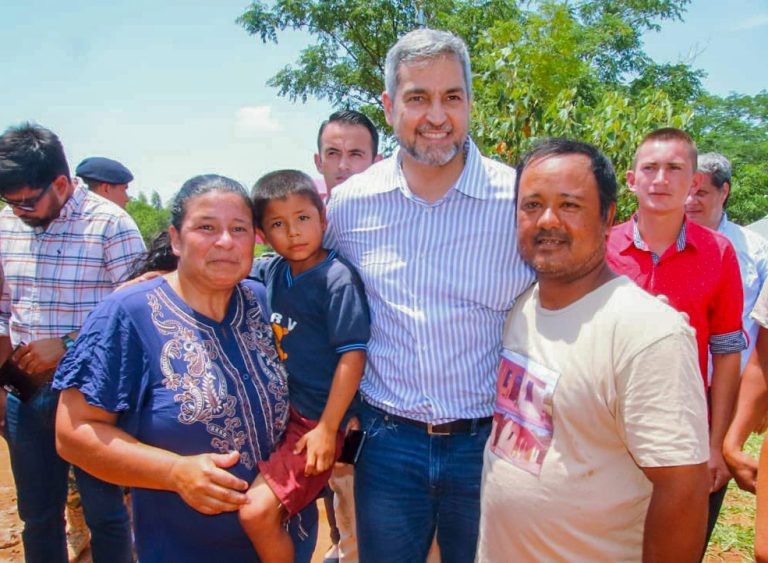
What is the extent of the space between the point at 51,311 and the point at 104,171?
2.97m

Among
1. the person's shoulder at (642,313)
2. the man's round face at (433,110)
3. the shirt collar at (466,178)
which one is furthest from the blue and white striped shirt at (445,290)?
the person's shoulder at (642,313)

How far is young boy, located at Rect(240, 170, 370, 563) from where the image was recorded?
79.7 inches

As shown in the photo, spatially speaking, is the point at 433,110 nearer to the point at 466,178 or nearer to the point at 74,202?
the point at 466,178

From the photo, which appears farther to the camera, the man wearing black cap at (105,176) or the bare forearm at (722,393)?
the man wearing black cap at (105,176)

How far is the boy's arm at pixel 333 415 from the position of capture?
2.12 meters

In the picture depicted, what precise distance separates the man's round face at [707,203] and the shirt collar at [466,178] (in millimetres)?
2511

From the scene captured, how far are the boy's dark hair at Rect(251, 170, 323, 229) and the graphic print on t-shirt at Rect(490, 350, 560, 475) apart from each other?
1066mm

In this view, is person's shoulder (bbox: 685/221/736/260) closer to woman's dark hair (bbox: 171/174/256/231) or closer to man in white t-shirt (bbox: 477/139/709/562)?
man in white t-shirt (bbox: 477/139/709/562)

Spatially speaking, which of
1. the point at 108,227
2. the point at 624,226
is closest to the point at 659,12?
the point at 624,226

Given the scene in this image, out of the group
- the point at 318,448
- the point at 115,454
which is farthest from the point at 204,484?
the point at 318,448

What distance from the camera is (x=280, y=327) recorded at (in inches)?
92.3

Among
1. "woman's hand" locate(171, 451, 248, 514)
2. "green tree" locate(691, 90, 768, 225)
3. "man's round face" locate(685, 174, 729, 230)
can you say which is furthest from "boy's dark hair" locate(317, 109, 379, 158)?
"green tree" locate(691, 90, 768, 225)

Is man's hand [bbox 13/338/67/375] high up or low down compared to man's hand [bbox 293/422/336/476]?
up

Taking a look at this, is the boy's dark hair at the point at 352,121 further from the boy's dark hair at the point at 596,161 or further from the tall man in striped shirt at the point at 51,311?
the boy's dark hair at the point at 596,161
